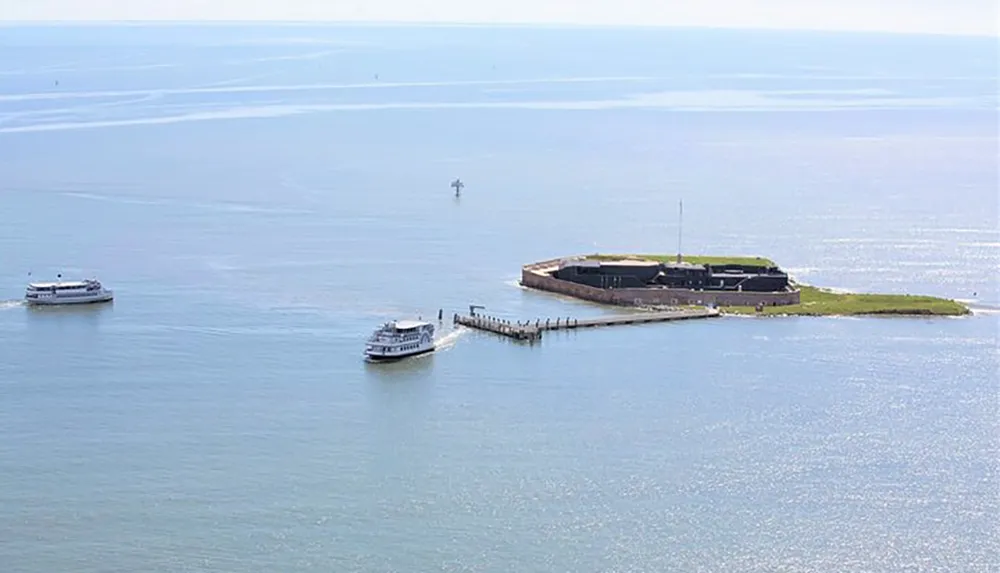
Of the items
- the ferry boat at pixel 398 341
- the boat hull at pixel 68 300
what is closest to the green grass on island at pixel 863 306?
the ferry boat at pixel 398 341

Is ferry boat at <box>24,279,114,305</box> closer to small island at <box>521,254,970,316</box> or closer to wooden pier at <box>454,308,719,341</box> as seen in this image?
wooden pier at <box>454,308,719,341</box>

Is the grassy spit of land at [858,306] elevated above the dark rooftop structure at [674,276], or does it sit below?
below

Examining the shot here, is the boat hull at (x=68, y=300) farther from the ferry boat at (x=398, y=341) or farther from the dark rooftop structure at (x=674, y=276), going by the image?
the dark rooftop structure at (x=674, y=276)

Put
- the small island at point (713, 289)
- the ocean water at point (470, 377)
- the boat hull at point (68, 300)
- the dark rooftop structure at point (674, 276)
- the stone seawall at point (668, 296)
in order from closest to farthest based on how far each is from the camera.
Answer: the ocean water at point (470, 377)
the boat hull at point (68, 300)
the small island at point (713, 289)
the stone seawall at point (668, 296)
the dark rooftop structure at point (674, 276)

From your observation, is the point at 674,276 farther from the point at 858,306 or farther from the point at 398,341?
the point at 398,341

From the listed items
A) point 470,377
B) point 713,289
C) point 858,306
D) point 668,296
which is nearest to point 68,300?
point 470,377

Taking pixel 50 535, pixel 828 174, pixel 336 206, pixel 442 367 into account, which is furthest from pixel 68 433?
pixel 828 174

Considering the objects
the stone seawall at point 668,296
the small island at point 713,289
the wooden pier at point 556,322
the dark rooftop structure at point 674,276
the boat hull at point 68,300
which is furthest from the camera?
the dark rooftop structure at point 674,276

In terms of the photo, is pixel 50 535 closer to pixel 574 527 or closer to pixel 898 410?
pixel 574 527
